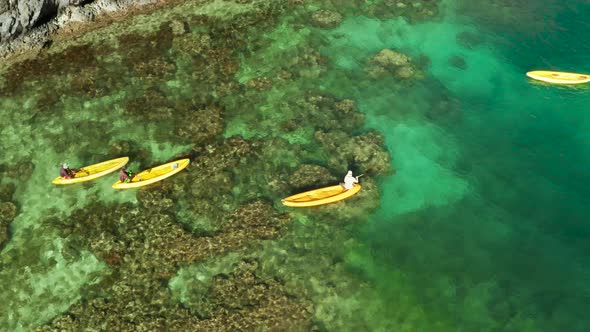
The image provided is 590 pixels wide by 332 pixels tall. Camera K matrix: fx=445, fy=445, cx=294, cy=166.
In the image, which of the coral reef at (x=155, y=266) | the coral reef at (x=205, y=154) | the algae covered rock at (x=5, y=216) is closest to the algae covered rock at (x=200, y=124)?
the coral reef at (x=205, y=154)

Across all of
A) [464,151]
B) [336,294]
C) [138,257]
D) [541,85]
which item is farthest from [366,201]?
[541,85]

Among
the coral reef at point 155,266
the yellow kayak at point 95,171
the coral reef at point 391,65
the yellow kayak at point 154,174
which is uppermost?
the coral reef at point 391,65

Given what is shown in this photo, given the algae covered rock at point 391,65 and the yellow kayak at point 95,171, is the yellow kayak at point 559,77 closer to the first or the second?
the algae covered rock at point 391,65

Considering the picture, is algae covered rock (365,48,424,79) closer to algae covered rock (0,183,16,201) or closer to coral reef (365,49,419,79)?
coral reef (365,49,419,79)

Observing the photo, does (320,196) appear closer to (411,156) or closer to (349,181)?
(349,181)

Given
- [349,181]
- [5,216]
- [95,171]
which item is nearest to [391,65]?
[349,181]
